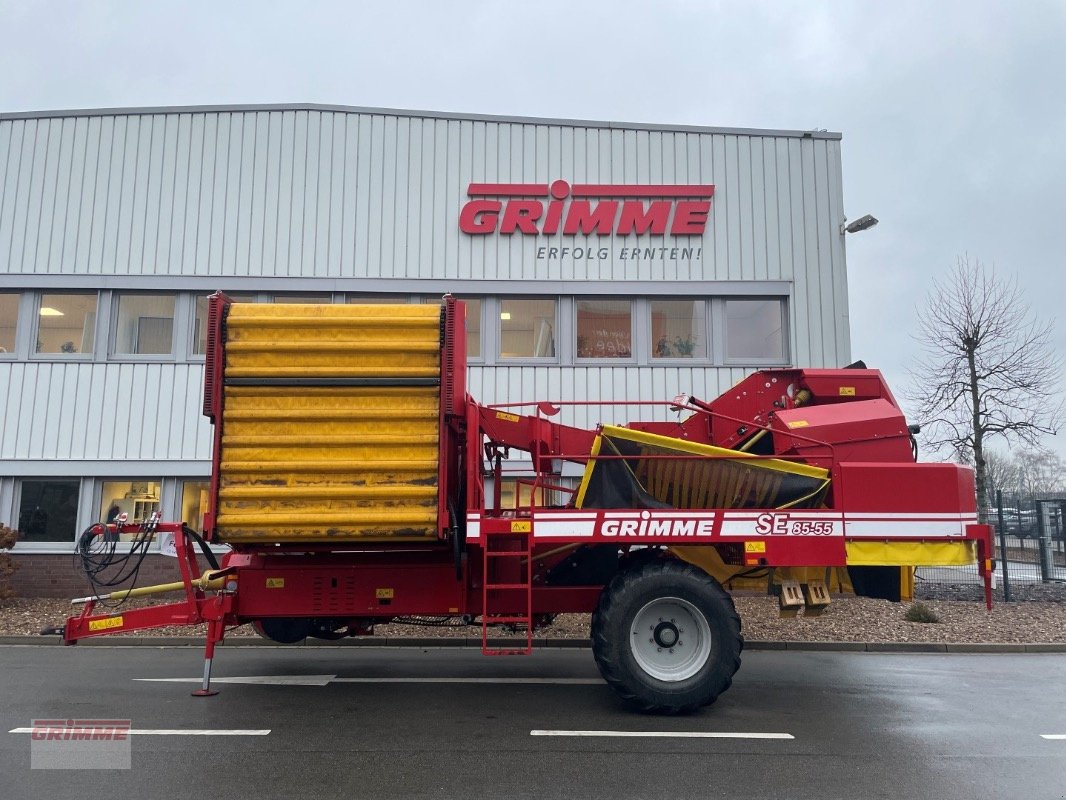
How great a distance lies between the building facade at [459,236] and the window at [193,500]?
186cm

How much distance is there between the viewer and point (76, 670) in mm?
7945

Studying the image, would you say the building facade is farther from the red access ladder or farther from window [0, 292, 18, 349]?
the red access ladder

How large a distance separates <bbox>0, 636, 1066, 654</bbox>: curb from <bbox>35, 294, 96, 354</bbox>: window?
17.3 ft

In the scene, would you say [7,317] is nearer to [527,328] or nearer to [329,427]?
[527,328]

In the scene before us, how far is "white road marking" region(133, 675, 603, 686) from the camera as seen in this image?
7.27 meters

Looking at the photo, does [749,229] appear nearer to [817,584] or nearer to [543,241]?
[543,241]

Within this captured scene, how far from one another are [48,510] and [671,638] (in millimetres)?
11174

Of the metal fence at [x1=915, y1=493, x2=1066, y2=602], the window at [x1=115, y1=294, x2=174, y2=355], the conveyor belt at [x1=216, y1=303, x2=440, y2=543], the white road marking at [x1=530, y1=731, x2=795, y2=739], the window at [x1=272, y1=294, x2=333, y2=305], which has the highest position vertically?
the window at [x1=272, y1=294, x2=333, y2=305]

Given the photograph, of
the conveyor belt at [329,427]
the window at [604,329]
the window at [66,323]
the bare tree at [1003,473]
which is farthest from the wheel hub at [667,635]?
the bare tree at [1003,473]

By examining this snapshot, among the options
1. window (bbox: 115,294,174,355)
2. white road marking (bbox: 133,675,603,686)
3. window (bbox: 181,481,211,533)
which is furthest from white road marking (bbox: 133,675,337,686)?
window (bbox: 115,294,174,355)

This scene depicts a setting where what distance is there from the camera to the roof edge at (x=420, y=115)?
1337cm

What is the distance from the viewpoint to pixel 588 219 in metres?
13.4

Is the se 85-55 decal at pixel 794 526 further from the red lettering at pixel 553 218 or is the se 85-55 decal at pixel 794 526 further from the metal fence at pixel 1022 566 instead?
the red lettering at pixel 553 218

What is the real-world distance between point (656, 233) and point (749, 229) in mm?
1665
